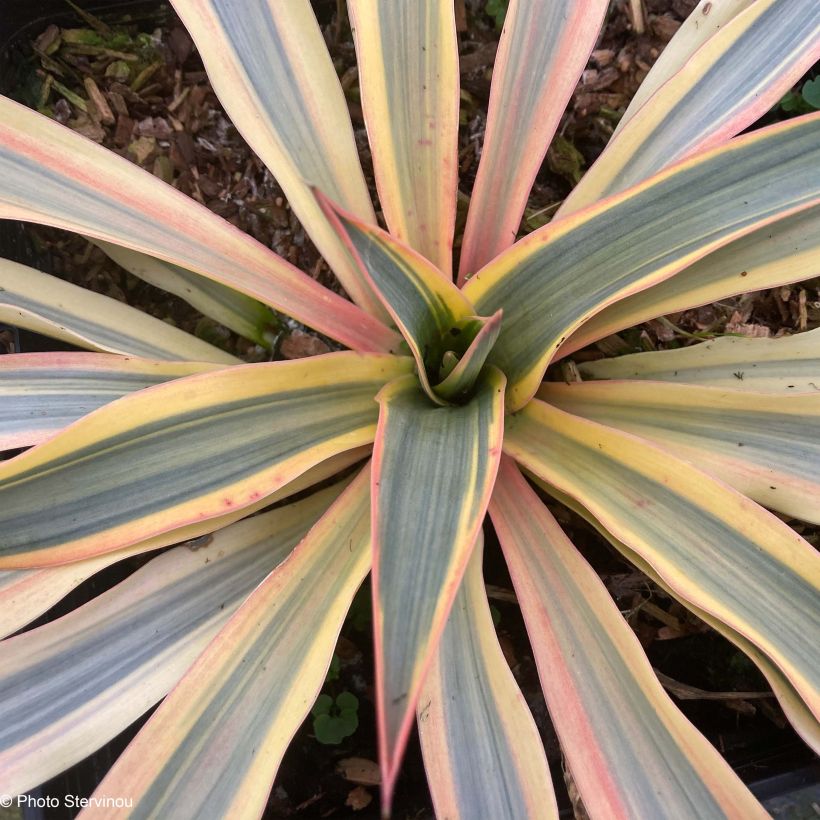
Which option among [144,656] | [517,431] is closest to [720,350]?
[517,431]

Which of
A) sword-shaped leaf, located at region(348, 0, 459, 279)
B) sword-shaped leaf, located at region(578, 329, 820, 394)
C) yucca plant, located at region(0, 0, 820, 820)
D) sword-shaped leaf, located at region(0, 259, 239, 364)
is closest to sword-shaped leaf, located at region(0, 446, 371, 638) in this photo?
yucca plant, located at region(0, 0, 820, 820)

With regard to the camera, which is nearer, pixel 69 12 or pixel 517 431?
pixel 517 431

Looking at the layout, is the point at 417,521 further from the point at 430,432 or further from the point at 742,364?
the point at 742,364

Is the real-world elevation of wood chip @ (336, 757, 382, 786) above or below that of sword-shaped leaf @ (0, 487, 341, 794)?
below

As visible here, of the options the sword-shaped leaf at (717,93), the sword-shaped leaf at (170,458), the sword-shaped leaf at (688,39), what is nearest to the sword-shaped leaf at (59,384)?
the sword-shaped leaf at (170,458)

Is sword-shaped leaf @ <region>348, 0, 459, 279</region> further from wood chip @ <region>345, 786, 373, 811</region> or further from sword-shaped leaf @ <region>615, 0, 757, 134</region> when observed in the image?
wood chip @ <region>345, 786, 373, 811</region>

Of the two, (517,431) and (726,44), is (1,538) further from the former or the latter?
(726,44)
